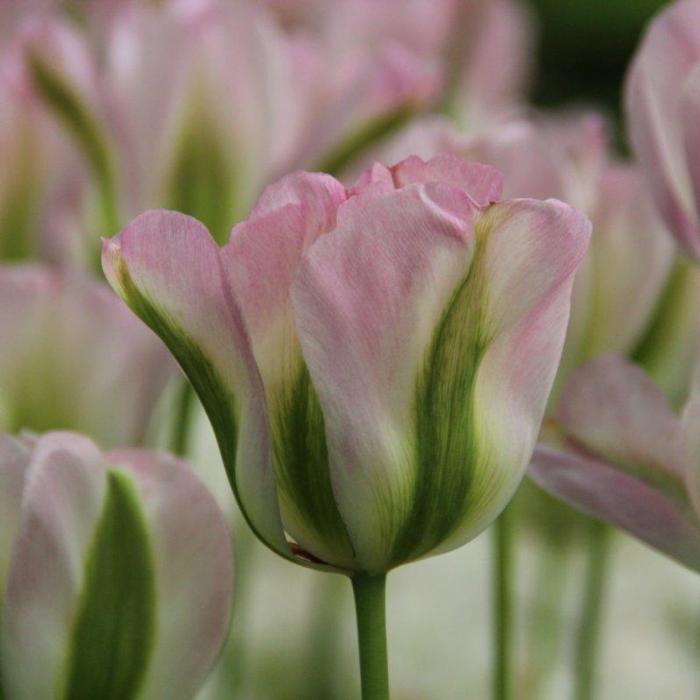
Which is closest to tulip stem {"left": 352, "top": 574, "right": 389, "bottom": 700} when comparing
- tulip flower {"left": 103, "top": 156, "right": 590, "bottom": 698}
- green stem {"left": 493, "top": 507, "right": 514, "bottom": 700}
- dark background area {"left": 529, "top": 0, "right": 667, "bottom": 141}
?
tulip flower {"left": 103, "top": 156, "right": 590, "bottom": 698}

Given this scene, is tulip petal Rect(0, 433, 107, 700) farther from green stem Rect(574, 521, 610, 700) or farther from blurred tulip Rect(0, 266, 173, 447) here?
green stem Rect(574, 521, 610, 700)

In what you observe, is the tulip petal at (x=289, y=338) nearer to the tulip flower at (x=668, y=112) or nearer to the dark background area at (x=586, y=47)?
the tulip flower at (x=668, y=112)

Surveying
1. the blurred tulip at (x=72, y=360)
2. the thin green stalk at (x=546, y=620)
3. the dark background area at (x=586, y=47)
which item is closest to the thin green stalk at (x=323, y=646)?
the thin green stalk at (x=546, y=620)

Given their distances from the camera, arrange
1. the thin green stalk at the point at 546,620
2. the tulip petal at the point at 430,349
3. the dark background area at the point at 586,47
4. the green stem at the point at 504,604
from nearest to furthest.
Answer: the tulip petal at the point at 430,349, the green stem at the point at 504,604, the thin green stalk at the point at 546,620, the dark background area at the point at 586,47

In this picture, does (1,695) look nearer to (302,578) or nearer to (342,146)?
(342,146)

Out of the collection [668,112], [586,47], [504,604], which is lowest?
[586,47]

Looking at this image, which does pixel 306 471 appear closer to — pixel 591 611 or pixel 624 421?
pixel 624 421

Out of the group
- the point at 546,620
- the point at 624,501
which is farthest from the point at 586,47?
the point at 624,501
